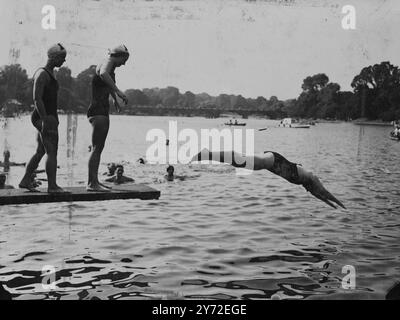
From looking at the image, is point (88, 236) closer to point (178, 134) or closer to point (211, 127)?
point (178, 134)

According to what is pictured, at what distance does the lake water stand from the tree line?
19 cm

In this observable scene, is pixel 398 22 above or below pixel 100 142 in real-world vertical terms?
above

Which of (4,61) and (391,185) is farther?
(391,185)

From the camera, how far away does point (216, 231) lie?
611 cm

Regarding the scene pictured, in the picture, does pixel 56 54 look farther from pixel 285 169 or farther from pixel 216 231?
pixel 285 169

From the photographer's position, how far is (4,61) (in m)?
5.67

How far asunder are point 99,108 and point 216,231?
7.32ft

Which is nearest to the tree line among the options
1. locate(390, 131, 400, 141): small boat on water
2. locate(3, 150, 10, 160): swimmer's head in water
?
locate(390, 131, 400, 141): small boat on water

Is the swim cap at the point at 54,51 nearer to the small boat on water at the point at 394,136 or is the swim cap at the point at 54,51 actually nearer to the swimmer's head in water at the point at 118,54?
the swimmer's head in water at the point at 118,54

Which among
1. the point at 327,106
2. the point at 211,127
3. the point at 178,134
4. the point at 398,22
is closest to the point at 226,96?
the point at 211,127

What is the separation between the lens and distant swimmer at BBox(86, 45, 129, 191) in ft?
15.6

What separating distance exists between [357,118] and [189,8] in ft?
9.61

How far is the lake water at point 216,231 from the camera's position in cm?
517

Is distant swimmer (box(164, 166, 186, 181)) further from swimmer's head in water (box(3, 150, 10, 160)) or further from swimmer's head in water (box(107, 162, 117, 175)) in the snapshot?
swimmer's head in water (box(3, 150, 10, 160))
